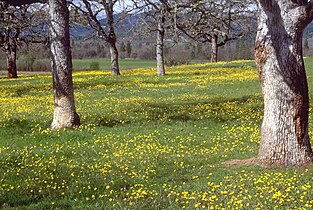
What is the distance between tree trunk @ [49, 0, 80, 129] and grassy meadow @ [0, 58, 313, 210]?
1.99ft

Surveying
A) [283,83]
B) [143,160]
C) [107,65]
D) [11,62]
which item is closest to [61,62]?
[143,160]

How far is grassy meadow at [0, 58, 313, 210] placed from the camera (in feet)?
21.9

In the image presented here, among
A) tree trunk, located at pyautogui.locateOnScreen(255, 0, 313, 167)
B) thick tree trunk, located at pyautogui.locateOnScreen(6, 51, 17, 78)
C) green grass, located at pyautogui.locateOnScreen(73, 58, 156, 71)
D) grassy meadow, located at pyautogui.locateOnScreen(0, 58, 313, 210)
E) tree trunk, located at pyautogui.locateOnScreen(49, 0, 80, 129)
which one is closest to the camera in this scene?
grassy meadow, located at pyautogui.locateOnScreen(0, 58, 313, 210)

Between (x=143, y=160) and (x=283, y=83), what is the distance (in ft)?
10.8

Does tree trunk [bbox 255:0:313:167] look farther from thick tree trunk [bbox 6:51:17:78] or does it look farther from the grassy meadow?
thick tree trunk [bbox 6:51:17:78]

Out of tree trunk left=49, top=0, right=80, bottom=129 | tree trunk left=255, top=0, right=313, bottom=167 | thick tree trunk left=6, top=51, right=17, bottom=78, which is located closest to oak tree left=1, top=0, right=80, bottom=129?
tree trunk left=49, top=0, right=80, bottom=129

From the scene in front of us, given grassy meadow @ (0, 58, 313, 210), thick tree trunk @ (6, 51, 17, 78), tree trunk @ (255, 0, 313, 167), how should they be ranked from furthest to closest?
A: thick tree trunk @ (6, 51, 17, 78)
tree trunk @ (255, 0, 313, 167)
grassy meadow @ (0, 58, 313, 210)

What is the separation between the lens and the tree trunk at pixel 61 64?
12.7 m

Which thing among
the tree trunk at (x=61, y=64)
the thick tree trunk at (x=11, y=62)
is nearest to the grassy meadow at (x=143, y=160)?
the tree trunk at (x=61, y=64)

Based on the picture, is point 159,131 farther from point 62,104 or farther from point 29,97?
point 29,97

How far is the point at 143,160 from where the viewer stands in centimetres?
934

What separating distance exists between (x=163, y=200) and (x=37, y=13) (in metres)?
21.9

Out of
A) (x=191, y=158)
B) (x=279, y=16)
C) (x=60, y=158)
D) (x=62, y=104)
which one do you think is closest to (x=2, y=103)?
(x=62, y=104)

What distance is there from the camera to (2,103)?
781 inches
